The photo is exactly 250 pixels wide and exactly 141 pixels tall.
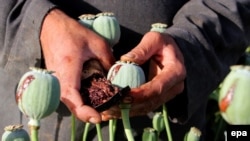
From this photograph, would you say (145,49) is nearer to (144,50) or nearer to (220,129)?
(144,50)

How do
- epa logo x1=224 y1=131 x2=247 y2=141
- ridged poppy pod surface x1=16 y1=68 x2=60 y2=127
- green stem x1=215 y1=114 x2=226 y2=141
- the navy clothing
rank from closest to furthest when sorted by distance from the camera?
epa logo x1=224 y1=131 x2=247 y2=141 → ridged poppy pod surface x1=16 y1=68 x2=60 y2=127 → the navy clothing → green stem x1=215 y1=114 x2=226 y2=141

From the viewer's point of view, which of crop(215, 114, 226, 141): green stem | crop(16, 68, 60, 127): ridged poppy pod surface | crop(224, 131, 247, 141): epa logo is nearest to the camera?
crop(224, 131, 247, 141): epa logo

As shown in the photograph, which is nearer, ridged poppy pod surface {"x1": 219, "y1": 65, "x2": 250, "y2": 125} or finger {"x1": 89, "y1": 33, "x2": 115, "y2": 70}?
ridged poppy pod surface {"x1": 219, "y1": 65, "x2": 250, "y2": 125}

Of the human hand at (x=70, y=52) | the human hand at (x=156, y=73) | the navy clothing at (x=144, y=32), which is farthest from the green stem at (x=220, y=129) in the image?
the human hand at (x=70, y=52)

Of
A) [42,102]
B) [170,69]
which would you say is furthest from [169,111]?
[42,102]

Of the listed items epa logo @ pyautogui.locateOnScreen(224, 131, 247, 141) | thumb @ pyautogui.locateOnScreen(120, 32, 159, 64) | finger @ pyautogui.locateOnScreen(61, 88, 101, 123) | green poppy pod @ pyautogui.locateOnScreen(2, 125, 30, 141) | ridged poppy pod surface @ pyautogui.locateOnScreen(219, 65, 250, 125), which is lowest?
green poppy pod @ pyautogui.locateOnScreen(2, 125, 30, 141)

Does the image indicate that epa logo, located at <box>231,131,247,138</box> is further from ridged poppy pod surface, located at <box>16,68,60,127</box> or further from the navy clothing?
the navy clothing

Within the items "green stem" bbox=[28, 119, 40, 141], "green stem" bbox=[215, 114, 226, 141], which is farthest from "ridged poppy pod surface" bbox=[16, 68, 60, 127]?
"green stem" bbox=[215, 114, 226, 141]

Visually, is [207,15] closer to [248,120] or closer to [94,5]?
[94,5]
